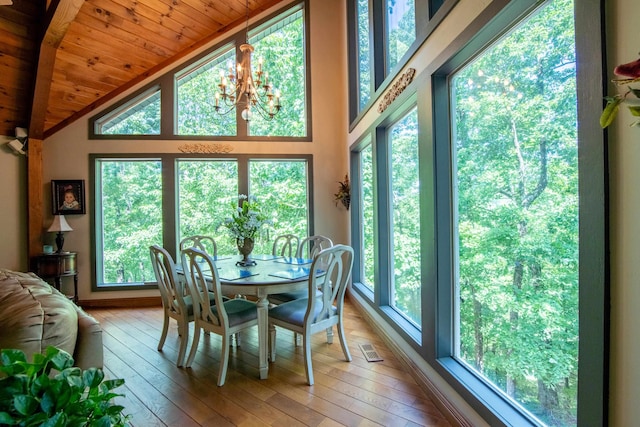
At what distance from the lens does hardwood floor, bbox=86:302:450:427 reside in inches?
76.5

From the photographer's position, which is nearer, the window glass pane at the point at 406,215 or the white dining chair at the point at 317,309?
the white dining chair at the point at 317,309

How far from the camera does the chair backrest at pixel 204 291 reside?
2316mm

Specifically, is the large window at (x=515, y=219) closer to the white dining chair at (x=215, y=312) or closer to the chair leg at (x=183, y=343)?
the white dining chair at (x=215, y=312)

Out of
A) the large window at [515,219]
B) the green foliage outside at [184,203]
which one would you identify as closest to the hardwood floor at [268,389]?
the large window at [515,219]

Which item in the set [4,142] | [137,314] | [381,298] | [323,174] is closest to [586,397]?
[381,298]

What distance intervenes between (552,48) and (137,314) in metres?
4.76

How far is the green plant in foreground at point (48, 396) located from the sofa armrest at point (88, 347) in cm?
50

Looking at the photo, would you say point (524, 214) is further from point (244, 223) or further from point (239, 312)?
point (244, 223)

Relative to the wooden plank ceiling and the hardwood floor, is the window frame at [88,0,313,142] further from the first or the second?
the hardwood floor

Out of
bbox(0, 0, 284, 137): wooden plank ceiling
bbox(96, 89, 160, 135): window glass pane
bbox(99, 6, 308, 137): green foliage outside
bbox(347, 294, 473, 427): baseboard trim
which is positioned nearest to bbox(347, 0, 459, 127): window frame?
bbox(99, 6, 308, 137): green foliage outside

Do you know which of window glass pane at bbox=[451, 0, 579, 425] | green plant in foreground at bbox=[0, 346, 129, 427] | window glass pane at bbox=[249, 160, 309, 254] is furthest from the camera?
window glass pane at bbox=[249, 160, 309, 254]

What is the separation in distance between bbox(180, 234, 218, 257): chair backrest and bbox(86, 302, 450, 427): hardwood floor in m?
1.08

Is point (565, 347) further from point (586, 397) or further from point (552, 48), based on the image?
point (552, 48)

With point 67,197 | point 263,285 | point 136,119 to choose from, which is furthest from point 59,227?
point 263,285
